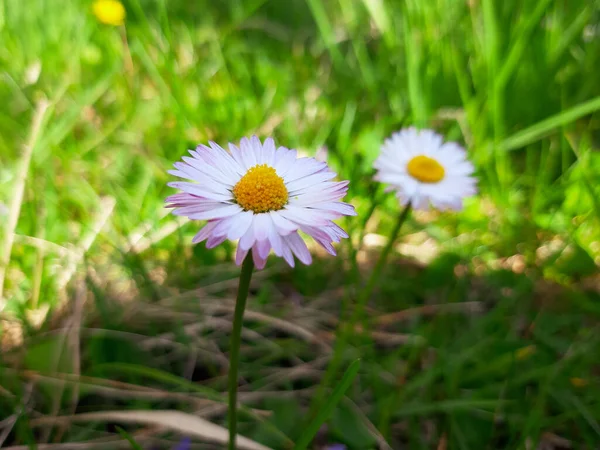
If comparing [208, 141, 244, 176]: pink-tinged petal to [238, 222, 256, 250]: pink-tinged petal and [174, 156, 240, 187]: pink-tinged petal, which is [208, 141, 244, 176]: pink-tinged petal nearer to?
[174, 156, 240, 187]: pink-tinged petal

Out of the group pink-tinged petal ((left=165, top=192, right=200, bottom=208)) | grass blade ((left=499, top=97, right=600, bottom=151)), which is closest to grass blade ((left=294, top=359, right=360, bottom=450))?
pink-tinged petal ((left=165, top=192, right=200, bottom=208))

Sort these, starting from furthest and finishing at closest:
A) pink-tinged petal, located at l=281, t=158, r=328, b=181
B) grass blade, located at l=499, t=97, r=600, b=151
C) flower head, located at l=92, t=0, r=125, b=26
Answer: flower head, located at l=92, t=0, r=125, b=26, grass blade, located at l=499, t=97, r=600, b=151, pink-tinged petal, located at l=281, t=158, r=328, b=181

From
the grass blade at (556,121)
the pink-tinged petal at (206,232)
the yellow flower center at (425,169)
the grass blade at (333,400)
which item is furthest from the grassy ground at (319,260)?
the pink-tinged petal at (206,232)

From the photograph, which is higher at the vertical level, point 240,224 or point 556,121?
point 556,121

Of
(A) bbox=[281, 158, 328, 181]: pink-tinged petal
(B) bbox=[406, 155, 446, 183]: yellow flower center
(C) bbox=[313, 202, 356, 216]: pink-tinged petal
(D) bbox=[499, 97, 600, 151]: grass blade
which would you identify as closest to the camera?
(C) bbox=[313, 202, 356, 216]: pink-tinged petal

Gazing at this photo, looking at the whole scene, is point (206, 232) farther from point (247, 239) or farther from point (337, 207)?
point (337, 207)

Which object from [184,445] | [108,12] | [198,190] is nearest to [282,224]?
[198,190]

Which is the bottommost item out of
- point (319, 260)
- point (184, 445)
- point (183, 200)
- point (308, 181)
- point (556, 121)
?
point (184, 445)
